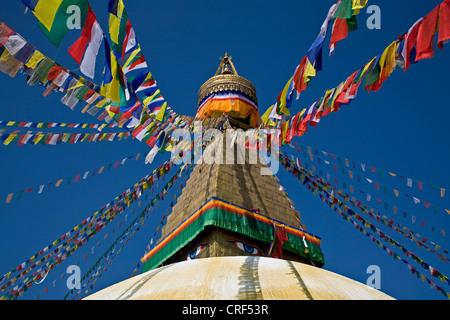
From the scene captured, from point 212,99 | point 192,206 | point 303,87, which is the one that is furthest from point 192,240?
point 212,99

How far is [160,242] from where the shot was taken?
9359 millimetres

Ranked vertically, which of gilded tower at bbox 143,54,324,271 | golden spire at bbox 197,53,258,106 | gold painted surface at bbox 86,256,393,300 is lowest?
gold painted surface at bbox 86,256,393,300

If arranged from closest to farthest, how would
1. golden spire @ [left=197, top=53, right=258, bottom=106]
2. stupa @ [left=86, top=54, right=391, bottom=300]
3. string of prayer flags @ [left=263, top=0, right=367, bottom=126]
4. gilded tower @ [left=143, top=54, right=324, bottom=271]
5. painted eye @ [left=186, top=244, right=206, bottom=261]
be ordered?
stupa @ [left=86, top=54, right=391, bottom=300] → string of prayer flags @ [left=263, top=0, right=367, bottom=126] → gilded tower @ [left=143, top=54, right=324, bottom=271] → painted eye @ [left=186, top=244, right=206, bottom=261] → golden spire @ [left=197, top=53, right=258, bottom=106]

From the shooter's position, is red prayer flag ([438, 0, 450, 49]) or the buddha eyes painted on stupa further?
the buddha eyes painted on stupa

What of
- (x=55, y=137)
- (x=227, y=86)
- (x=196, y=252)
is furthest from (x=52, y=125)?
(x=227, y=86)

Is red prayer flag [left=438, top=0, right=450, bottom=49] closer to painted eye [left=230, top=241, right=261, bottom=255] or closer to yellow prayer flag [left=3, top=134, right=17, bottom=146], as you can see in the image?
painted eye [left=230, top=241, right=261, bottom=255]

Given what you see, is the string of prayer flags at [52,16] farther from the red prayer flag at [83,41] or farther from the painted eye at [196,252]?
the painted eye at [196,252]

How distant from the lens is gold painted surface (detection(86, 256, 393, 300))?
11.4 feet

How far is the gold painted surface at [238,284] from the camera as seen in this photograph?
349cm

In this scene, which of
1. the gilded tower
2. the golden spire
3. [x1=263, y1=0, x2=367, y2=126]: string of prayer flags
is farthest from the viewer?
the golden spire

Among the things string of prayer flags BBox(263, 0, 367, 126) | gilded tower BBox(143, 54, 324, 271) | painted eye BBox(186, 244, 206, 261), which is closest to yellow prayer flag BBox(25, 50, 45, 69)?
string of prayer flags BBox(263, 0, 367, 126)
